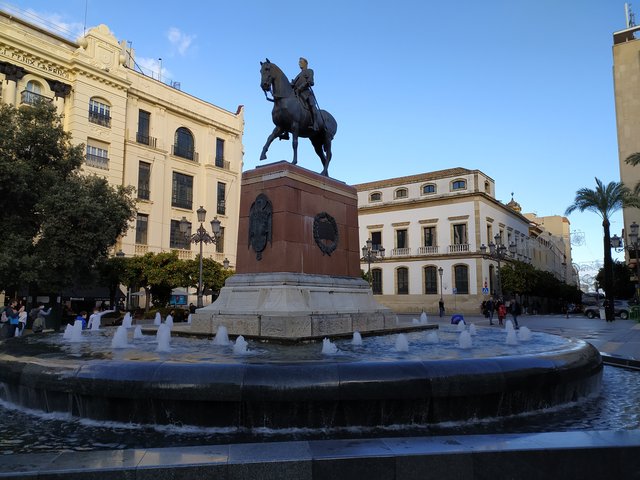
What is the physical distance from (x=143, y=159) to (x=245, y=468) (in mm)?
36787

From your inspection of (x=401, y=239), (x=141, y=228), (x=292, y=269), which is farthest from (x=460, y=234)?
(x=292, y=269)

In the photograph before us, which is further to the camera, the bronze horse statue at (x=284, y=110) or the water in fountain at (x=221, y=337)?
the bronze horse statue at (x=284, y=110)

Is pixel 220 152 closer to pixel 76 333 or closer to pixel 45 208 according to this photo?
pixel 45 208

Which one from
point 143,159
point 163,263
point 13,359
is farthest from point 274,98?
point 143,159

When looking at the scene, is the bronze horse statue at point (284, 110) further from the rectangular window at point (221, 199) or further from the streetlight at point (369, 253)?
the rectangular window at point (221, 199)

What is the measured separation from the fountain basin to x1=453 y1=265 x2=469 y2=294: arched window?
46.2m

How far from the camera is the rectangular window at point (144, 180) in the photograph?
121 feet

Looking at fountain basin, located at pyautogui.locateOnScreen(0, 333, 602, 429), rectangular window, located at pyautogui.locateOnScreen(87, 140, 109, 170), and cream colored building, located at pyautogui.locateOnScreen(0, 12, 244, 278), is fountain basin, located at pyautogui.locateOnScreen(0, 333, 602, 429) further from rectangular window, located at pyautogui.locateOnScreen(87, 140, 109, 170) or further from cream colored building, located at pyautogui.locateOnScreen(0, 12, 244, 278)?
rectangular window, located at pyautogui.locateOnScreen(87, 140, 109, 170)

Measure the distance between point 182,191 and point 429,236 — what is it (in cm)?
2730

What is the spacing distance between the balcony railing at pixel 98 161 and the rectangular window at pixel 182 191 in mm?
6006

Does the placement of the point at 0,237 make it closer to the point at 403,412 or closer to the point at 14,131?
the point at 14,131

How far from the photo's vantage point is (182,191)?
132 ft

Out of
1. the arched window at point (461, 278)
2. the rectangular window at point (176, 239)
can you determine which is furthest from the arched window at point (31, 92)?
the arched window at point (461, 278)

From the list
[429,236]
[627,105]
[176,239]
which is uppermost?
[627,105]
